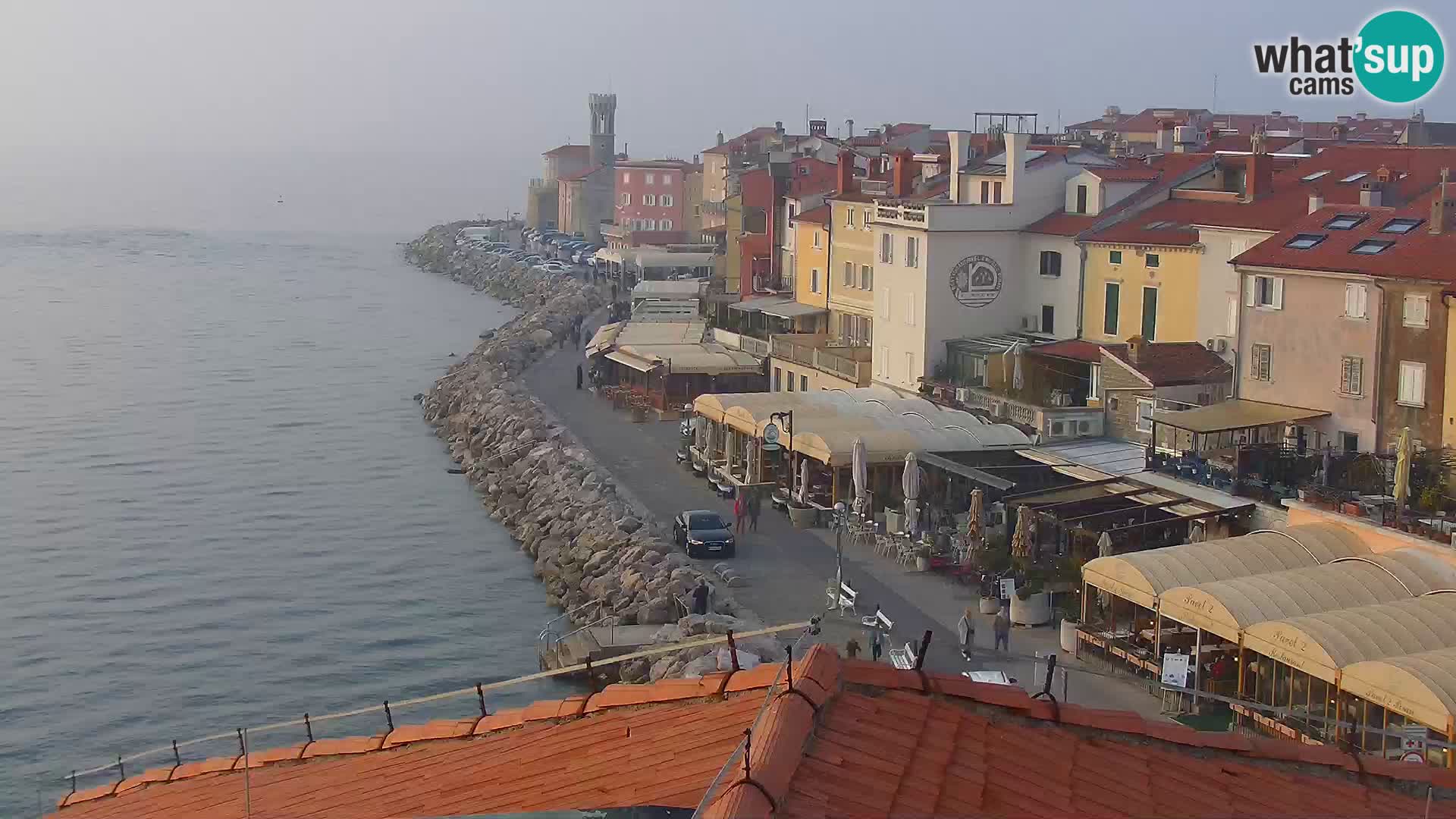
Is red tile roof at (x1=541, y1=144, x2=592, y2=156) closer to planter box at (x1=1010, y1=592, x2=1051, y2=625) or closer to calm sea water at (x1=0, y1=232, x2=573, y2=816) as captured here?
calm sea water at (x1=0, y1=232, x2=573, y2=816)

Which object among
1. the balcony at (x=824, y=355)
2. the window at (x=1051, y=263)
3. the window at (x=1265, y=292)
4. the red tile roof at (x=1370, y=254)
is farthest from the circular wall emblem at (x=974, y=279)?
the window at (x=1265, y=292)

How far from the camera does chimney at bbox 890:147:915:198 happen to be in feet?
132

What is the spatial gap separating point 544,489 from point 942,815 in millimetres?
27689

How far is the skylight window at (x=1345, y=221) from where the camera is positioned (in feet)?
82.2

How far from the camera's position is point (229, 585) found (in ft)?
93.8

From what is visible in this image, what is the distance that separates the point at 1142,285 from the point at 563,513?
37.3 ft

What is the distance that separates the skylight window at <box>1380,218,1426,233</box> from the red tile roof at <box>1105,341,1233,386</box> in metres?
3.97

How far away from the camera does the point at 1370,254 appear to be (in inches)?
926

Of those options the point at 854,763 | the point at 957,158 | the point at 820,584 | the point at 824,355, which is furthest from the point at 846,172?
the point at 854,763

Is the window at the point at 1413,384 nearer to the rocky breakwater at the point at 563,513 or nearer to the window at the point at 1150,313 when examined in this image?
the window at the point at 1150,313

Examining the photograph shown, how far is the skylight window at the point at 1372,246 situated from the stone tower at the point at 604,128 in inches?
3709

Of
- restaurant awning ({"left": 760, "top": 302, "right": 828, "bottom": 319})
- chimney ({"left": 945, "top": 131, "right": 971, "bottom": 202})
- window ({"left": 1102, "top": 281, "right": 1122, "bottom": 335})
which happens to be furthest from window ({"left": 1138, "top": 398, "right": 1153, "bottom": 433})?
restaurant awning ({"left": 760, "top": 302, "right": 828, "bottom": 319})

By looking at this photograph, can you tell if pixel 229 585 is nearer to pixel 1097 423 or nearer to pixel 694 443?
pixel 694 443

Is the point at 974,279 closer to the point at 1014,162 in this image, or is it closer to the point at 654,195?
the point at 1014,162
